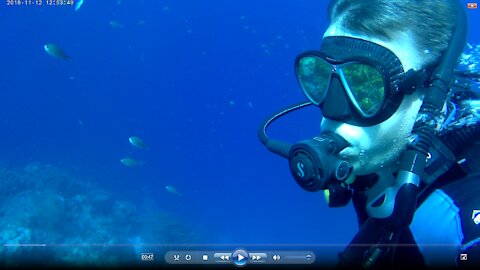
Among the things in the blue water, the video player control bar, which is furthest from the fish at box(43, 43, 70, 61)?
the blue water

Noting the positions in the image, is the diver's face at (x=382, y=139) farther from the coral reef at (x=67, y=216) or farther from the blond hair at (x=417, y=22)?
Result: the coral reef at (x=67, y=216)

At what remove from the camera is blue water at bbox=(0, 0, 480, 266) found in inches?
1080

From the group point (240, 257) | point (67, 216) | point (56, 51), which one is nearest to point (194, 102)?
point (67, 216)

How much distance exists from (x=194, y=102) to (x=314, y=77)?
3575 cm

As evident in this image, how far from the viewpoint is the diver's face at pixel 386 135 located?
1906 mm

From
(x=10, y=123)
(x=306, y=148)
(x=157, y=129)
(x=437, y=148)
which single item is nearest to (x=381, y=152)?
(x=437, y=148)

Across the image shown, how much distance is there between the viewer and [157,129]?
37.1 m

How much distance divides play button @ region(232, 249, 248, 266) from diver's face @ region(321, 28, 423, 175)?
92 centimetres

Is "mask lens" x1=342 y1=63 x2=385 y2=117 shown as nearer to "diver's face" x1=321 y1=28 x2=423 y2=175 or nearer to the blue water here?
"diver's face" x1=321 y1=28 x2=423 y2=175

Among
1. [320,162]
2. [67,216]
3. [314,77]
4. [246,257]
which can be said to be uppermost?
[67,216]

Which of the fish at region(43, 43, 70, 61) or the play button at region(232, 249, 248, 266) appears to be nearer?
the play button at region(232, 249, 248, 266)

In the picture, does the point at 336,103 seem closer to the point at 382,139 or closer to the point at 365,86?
the point at 365,86

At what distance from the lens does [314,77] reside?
91.7 inches

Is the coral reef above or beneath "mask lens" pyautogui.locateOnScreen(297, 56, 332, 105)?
above
